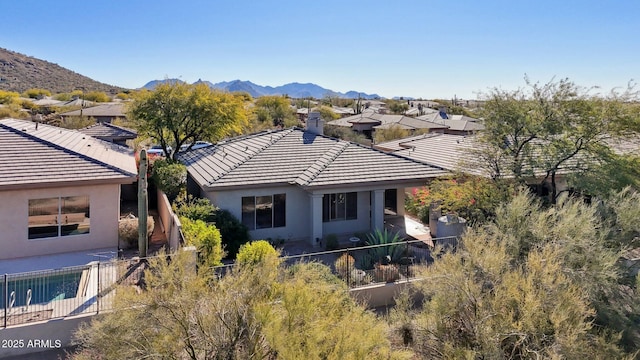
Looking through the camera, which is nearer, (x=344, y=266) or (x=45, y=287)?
(x=45, y=287)

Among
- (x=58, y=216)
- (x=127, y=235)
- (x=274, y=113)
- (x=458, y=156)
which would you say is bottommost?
(x=127, y=235)

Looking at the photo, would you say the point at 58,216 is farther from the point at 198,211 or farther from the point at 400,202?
the point at 400,202

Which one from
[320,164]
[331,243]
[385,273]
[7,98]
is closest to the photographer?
[385,273]

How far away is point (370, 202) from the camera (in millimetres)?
21078

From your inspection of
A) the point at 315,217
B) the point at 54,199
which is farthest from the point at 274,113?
the point at 54,199

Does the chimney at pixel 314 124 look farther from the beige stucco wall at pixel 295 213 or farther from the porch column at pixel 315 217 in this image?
the porch column at pixel 315 217

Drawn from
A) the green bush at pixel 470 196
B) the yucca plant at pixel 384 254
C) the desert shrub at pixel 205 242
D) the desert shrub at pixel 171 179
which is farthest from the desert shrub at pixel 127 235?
the green bush at pixel 470 196

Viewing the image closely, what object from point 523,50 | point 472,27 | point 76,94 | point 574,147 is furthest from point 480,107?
point 76,94

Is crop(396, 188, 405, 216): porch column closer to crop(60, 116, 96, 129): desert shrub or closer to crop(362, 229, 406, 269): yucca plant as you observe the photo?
crop(362, 229, 406, 269): yucca plant

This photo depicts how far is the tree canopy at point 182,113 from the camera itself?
2684cm

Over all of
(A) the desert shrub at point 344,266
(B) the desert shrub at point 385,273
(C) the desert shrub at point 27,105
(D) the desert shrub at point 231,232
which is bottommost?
(B) the desert shrub at point 385,273

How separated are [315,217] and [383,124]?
123 ft

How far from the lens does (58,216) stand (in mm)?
16719

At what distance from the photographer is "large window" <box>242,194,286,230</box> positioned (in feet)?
64.1
